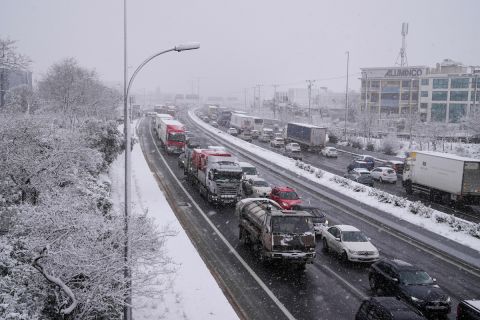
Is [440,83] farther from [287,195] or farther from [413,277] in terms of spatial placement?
[413,277]

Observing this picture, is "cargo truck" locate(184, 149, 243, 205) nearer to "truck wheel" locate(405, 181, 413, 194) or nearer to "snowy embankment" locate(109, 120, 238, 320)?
"snowy embankment" locate(109, 120, 238, 320)

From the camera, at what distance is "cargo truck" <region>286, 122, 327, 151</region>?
2534 inches

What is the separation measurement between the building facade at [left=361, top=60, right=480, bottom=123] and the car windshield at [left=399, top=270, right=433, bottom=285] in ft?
249

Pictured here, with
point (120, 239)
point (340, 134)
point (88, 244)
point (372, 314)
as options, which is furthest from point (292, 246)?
point (340, 134)

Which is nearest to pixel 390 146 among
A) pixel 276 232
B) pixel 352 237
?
pixel 352 237

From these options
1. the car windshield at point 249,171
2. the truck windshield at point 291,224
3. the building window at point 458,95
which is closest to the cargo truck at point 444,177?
the car windshield at point 249,171

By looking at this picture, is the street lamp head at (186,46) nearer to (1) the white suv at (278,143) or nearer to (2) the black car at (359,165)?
(2) the black car at (359,165)

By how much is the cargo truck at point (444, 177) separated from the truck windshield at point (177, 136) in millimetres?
27076

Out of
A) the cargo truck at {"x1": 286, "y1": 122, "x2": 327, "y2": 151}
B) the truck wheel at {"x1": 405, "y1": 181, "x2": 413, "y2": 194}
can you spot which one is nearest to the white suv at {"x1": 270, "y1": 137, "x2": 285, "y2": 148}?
the cargo truck at {"x1": 286, "y1": 122, "x2": 327, "y2": 151}

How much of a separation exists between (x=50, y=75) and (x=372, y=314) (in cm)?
5534

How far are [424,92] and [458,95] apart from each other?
862cm

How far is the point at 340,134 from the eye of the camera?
87.0 meters

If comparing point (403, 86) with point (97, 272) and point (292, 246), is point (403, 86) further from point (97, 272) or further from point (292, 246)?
point (97, 272)

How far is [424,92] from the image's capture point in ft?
360
